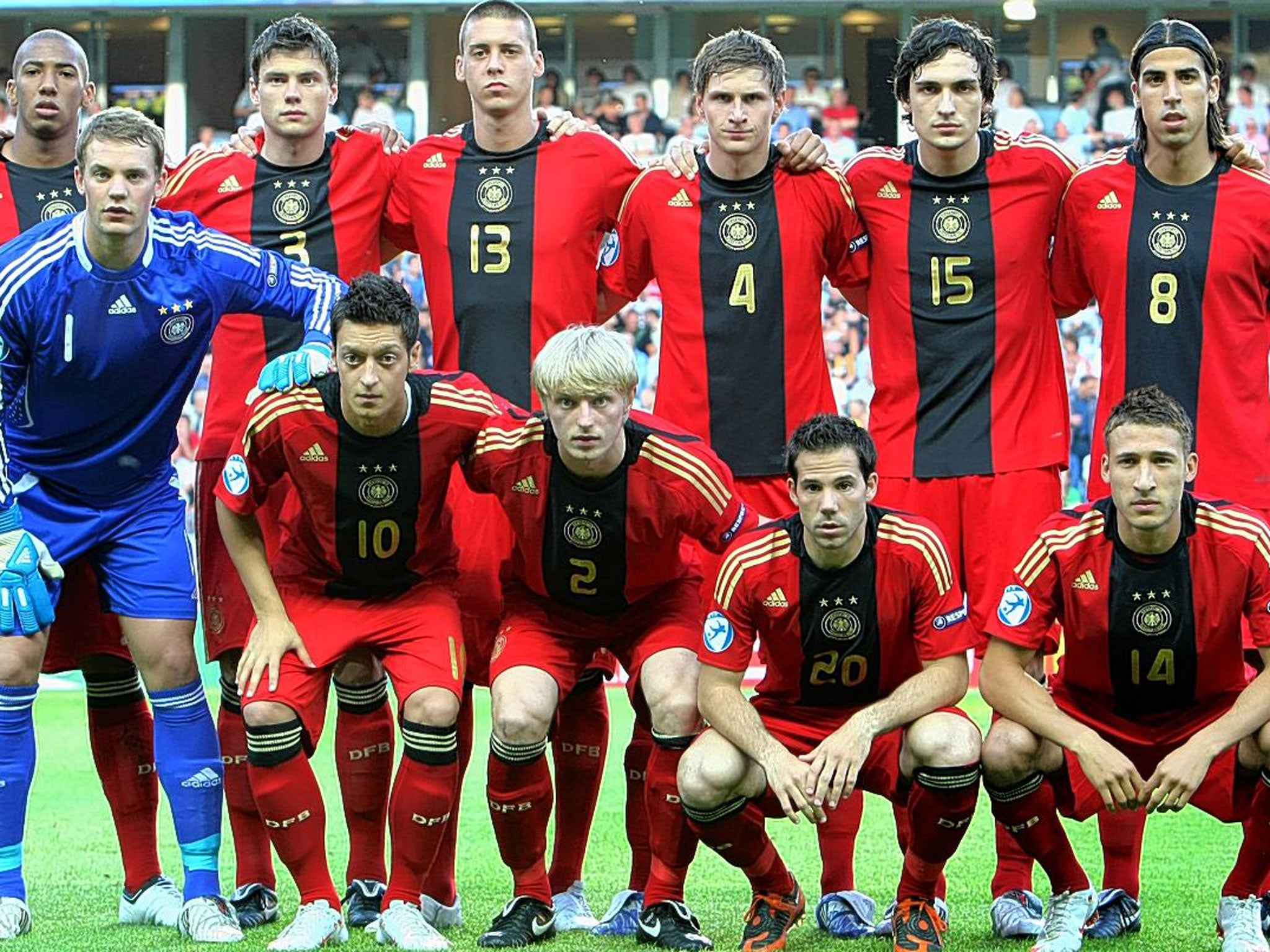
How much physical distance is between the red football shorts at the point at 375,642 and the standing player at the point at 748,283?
40.4 inches

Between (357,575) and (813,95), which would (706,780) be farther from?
(813,95)

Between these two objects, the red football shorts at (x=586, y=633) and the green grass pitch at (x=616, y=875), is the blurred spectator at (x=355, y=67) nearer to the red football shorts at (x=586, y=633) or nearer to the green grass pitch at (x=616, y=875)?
the green grass pitch at (x=616, y=875)

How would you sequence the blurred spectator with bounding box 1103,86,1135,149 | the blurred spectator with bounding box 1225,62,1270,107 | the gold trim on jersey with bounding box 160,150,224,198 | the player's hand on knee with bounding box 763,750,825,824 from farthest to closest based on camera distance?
the blurred spectator with bounding box 1225,62,1270,107 < the blurred spectator with bounding box 1103,86,1135,149 < the gold trim on jersey with bounding box 160,150,224,198 < the player's hand on knee with bounding box 763,750,825,824

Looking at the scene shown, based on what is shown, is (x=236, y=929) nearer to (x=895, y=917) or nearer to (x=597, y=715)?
(x=597, y=715)

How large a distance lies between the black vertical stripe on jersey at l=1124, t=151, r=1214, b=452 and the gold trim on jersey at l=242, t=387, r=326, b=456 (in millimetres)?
2419

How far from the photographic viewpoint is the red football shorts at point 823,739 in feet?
15.6

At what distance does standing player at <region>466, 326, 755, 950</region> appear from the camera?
4.79m

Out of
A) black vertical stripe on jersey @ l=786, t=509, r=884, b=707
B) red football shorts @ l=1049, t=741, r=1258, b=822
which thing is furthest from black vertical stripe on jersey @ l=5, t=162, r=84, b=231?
red football shorts @ l=1049, t=741, r=1258, b=822

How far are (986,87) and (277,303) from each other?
228 cm

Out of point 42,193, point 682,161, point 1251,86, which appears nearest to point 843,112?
point 1251,86

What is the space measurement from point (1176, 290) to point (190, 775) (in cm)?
324

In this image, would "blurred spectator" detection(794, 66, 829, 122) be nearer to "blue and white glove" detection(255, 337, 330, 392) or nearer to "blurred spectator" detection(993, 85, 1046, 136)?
"blurred spectator" detection(993, 85, 1046, 136)

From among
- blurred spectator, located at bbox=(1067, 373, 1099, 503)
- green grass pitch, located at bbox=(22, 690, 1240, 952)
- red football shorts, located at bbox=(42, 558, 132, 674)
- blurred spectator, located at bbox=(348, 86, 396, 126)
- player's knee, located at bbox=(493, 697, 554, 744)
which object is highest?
blurred spectator, located at bbox=(348, 86, 396, 126)

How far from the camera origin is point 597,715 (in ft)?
17.6
